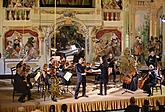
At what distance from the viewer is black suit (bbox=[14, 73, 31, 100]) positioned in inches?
531

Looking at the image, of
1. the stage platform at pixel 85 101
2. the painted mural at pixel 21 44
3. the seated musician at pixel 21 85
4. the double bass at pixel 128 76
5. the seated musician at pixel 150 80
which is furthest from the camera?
the painted mural at pixel 21 44

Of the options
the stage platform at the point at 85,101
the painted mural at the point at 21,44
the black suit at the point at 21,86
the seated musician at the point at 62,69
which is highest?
the painted mural at the point at 21,44

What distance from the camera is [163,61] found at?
2078 centimetres

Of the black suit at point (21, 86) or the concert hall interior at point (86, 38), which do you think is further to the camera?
the concert hall interior at point (86, 38)

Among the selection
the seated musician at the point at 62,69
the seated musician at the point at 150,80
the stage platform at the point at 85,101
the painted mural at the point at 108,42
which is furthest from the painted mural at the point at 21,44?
the seated musician at the point at 150,80

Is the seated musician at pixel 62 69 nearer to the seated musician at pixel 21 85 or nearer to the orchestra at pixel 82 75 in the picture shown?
Answer: the orchestra at pixel 82 75

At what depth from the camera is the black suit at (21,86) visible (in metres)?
13.5

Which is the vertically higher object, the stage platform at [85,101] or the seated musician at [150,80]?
the seated musician at [150,80]

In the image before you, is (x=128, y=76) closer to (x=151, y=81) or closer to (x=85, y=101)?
(x=151, y=81)

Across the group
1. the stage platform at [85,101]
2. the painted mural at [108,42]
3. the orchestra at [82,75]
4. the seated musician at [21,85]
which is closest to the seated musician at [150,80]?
the orchestra at [82,75]

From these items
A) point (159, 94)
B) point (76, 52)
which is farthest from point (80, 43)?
point (159, 94)

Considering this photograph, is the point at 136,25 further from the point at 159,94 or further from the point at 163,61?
the point at 159,94

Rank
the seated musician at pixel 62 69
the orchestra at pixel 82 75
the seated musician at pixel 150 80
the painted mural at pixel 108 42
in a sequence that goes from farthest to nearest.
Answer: the painted mural at pixel 108 42 < the seated musician at pixel 62 69 < the seated musician at pixel 150 80 < the orchestra at pixel 82 75

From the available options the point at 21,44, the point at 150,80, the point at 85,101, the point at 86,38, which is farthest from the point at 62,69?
the point at 86,38
